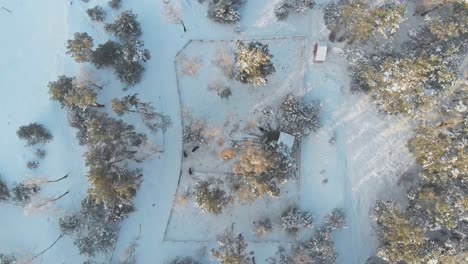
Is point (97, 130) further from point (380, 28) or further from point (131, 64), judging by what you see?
point (380, 28)

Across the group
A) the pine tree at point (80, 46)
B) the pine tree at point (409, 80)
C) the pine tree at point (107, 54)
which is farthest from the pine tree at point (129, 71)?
the pine tree at point (409, 80)

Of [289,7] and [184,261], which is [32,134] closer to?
[184,261]

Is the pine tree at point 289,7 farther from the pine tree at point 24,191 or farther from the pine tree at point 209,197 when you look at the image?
the pine tree at point 24,191

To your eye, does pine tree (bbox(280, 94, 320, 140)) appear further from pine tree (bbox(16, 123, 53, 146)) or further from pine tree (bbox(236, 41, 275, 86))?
pine tree (bbox(16, 123, 53, 146))

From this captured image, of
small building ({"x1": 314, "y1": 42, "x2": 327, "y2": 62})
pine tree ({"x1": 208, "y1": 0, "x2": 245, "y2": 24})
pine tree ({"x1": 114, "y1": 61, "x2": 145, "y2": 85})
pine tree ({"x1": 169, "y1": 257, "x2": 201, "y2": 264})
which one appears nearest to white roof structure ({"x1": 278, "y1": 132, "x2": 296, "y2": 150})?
small building ({"x1": 314, "y1": 42, "x2": 327, "y2": 62})

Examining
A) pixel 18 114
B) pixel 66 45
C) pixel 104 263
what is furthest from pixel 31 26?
pixel 104 263

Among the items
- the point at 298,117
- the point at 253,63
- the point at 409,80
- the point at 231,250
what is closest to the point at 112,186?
the point at 231,250
